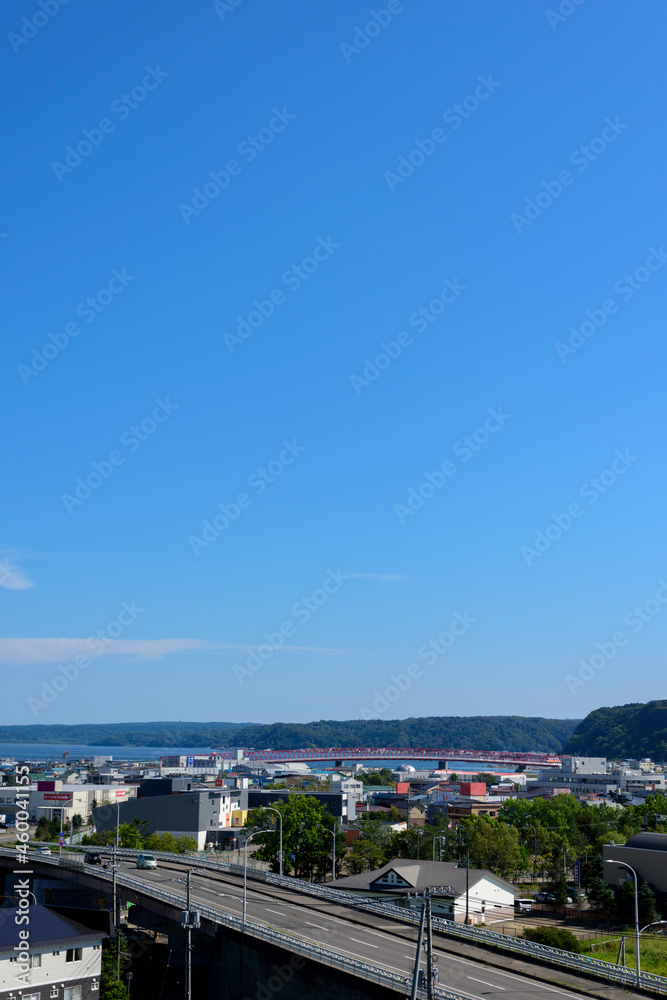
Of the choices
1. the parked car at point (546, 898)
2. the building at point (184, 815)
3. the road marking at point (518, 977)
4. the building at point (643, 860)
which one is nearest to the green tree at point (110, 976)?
the road marking at point (518, 977)

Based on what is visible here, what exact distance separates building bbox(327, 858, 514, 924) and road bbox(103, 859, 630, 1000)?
651 centimetres

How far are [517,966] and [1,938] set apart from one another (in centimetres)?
2071

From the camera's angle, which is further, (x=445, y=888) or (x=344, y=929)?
(x=445, y=888)

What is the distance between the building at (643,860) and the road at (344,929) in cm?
2223

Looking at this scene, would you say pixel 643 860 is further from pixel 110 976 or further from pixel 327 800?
pixel 327 800

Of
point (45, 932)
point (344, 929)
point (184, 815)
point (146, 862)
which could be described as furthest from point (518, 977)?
point (184, 815)

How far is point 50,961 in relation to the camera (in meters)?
36.2

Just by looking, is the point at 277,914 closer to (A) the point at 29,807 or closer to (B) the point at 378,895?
(B) the point at 378,895

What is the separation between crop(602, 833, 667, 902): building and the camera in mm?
57219

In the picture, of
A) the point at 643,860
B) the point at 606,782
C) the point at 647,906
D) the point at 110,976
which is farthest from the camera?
the point at 606,782

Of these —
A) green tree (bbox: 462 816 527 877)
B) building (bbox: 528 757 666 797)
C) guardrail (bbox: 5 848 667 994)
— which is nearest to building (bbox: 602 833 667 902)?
green tree (bbox: 462 816 527 877)

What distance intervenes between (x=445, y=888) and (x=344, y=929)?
12509 mm

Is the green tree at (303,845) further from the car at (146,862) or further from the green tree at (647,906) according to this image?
the green tree at (647,906)

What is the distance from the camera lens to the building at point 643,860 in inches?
2253
